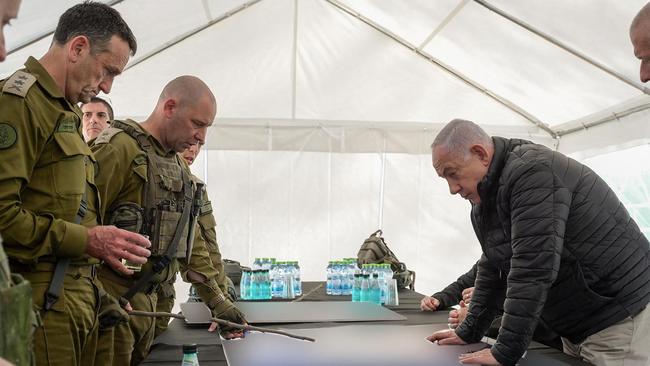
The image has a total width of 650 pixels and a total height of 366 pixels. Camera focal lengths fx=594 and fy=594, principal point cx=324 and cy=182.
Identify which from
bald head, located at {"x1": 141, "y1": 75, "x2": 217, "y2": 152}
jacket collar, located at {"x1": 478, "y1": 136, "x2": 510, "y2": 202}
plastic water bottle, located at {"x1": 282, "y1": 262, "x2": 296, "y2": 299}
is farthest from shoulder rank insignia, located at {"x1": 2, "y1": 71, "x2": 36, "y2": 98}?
plastic water bottle, located at {"x1": 282, "y1": 262, "x2": 296, "y2": 299}

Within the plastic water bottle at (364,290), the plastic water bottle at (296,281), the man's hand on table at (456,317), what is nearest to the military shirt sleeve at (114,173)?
the man's hand on table at (456,317)

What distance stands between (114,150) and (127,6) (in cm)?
250

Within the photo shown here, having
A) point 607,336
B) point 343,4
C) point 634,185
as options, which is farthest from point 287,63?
point 607,336

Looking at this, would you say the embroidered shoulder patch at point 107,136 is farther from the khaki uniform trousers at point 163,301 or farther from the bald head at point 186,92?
the khaki uniform trousers at point 163,301

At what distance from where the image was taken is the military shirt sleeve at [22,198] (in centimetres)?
129

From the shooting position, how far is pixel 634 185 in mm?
4715

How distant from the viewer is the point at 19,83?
1.38m

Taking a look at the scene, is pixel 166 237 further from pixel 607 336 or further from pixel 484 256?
pixel 607 336

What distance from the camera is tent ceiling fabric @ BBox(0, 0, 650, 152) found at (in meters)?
4.12

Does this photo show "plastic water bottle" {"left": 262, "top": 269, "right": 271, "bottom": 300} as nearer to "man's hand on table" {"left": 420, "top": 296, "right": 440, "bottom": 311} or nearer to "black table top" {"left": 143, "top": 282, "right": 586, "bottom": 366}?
"black table top" {"left": 143, "top": 282, "right": 586, "bottom": 366}

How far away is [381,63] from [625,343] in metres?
4.08

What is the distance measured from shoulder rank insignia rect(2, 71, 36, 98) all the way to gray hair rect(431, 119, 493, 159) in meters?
1.15

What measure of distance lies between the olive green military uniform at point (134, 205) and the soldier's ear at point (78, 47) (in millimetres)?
430

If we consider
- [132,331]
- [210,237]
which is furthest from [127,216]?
[210,237]
